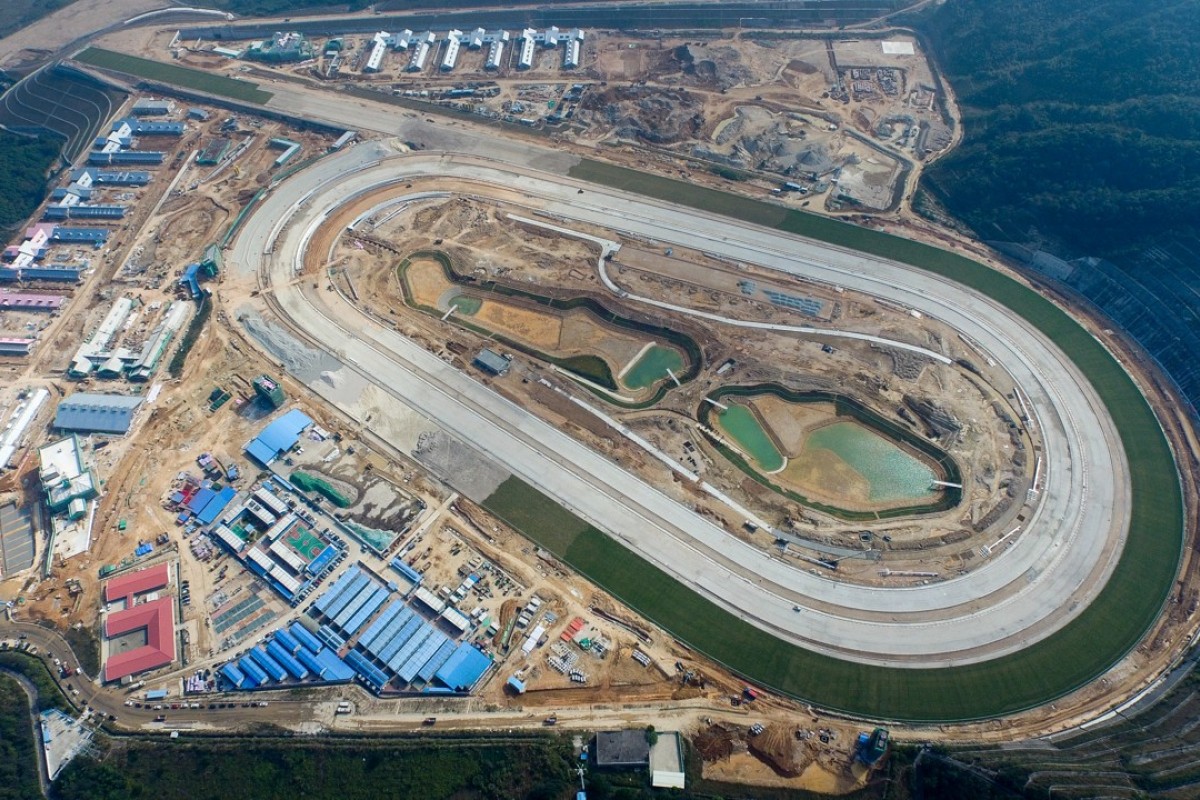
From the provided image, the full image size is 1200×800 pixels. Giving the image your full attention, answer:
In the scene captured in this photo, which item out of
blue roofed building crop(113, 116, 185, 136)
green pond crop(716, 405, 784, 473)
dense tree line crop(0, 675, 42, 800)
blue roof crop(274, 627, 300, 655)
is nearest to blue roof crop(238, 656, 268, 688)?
blue roof crop(274, 627, 300, 655)

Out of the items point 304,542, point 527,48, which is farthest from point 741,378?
point 527,48

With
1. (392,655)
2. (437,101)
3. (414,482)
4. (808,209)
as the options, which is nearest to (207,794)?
(392,655)

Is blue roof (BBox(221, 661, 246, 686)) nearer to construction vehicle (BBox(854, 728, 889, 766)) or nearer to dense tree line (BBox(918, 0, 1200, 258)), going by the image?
construction vehicle (BBox(854, 728, 889, 766))

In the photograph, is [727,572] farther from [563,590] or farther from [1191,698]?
[1191,698]

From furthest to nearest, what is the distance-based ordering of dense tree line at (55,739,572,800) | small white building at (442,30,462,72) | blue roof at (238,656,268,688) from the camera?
1. small white building at (442,30,462,72)
2. blue roof at (238,656,268,688)
3. dense tree line at (55,739,572,800)

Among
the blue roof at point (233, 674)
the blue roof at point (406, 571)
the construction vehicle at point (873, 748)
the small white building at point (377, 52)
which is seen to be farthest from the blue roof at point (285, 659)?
the small white building at point (377, 52)

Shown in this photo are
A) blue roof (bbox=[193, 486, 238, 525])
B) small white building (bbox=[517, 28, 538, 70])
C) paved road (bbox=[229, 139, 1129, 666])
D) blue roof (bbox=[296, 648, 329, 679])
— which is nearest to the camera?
blue roof (bbox=[296, 648, 329, 679])
